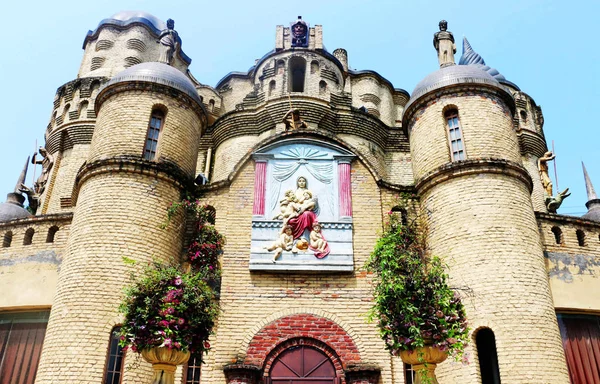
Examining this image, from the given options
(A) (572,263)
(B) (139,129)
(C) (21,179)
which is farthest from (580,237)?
(C) (21,179)

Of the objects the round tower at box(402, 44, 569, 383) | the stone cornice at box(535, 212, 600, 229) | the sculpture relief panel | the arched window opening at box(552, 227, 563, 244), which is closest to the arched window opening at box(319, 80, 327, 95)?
the round tower at box(402, 44, 569, 383)

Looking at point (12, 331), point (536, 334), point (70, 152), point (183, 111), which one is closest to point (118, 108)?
point (183, 111)

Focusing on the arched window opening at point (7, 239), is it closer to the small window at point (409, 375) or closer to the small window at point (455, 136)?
the small window at point (409, 375)

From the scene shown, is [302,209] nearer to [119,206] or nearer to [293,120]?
[293,120]

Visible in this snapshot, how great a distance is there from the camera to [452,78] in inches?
595

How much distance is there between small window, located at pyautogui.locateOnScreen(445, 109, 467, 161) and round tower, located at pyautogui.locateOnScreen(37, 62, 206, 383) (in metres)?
7.18

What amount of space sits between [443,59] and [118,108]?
397 inches

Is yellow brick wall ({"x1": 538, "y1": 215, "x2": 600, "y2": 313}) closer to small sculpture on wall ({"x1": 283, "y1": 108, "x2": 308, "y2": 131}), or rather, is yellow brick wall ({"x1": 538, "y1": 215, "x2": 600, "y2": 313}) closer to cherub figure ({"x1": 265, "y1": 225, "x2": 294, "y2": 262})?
cherub figure ({"x1": 265, "y1": 225, "x2": 294, "y2": 262})

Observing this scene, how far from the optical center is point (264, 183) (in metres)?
14.6

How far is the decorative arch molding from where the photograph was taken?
40.8 feet

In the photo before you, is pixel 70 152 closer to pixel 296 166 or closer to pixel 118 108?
pixel 118 108

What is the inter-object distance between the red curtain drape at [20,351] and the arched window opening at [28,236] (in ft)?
7.50

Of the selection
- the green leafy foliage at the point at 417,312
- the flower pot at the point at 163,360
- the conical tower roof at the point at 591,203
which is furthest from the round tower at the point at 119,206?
the conical tower roof at the point at 591,203

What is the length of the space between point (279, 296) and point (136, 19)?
63.7ft
